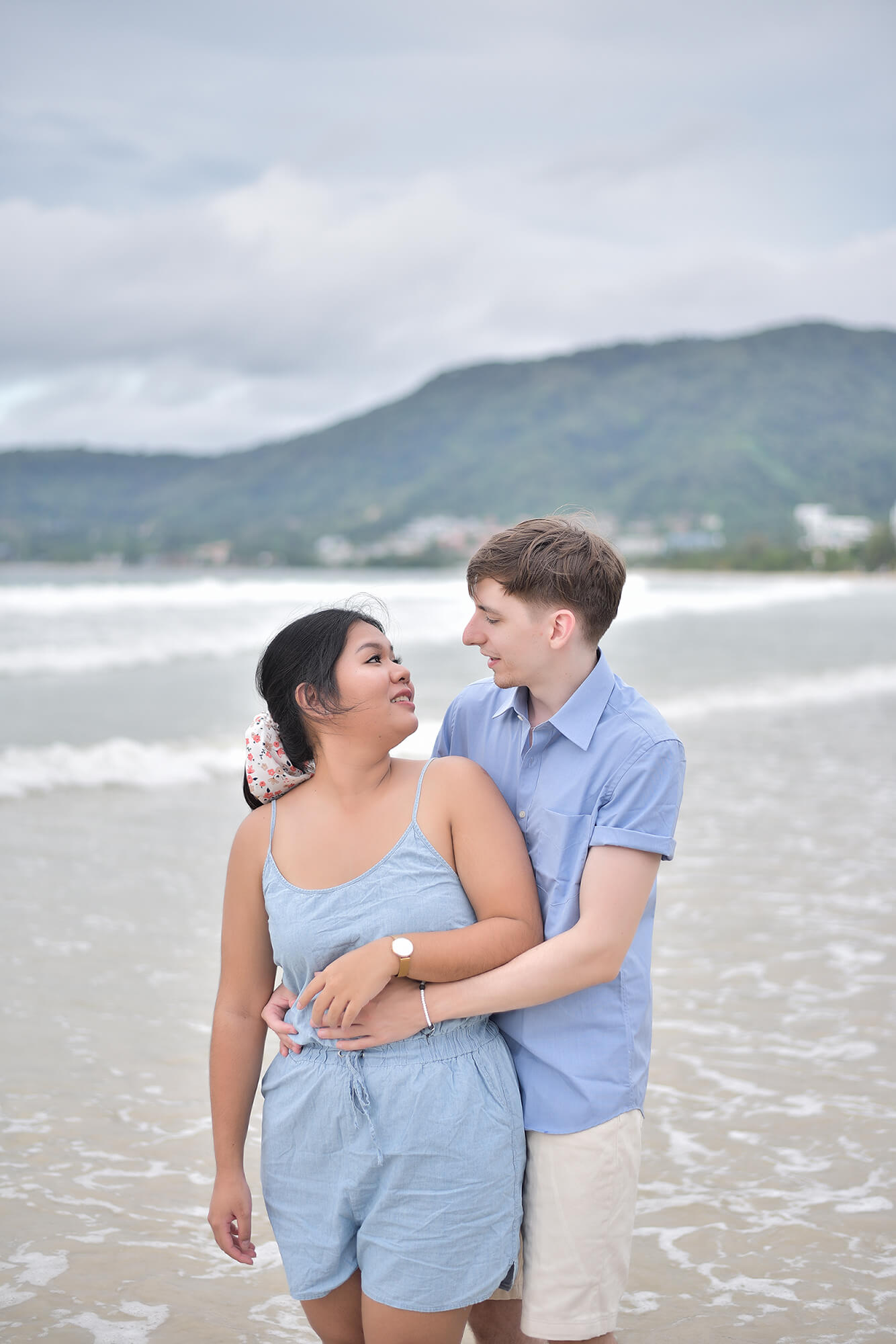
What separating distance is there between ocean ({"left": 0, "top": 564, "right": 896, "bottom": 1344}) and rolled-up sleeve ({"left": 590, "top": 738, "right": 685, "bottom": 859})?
0.75 m

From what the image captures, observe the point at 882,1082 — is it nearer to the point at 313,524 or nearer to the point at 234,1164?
the point at 234,1164

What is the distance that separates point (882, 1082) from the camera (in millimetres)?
4289

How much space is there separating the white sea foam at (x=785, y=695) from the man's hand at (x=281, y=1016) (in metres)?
12.3

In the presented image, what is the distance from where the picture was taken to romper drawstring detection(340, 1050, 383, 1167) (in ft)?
6.47

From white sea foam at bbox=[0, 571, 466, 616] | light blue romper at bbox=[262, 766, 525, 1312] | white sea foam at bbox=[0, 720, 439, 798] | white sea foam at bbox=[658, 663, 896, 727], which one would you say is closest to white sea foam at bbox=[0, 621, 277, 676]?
white sea foam at bbox=[0, 571, 466, 616]

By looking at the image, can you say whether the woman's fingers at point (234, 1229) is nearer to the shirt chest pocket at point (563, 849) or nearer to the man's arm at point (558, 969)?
the man's arm at point (558, 969)

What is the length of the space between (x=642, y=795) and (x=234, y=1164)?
3.48ft

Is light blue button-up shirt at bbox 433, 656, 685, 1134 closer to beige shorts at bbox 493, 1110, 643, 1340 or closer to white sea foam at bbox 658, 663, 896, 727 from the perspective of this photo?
beige shorts at bbox 493, 1110, 643, 1340

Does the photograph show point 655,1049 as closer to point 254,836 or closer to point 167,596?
point 254,836

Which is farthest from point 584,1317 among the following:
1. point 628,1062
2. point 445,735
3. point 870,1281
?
point 870,1281

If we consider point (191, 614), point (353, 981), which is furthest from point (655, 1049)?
point (191, 614)

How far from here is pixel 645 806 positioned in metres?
2.01

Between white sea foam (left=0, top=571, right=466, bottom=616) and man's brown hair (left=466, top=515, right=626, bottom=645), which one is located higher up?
white sea foam (left=0, top=571, right=466, bottom=616)

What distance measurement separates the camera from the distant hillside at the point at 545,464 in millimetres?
128125
